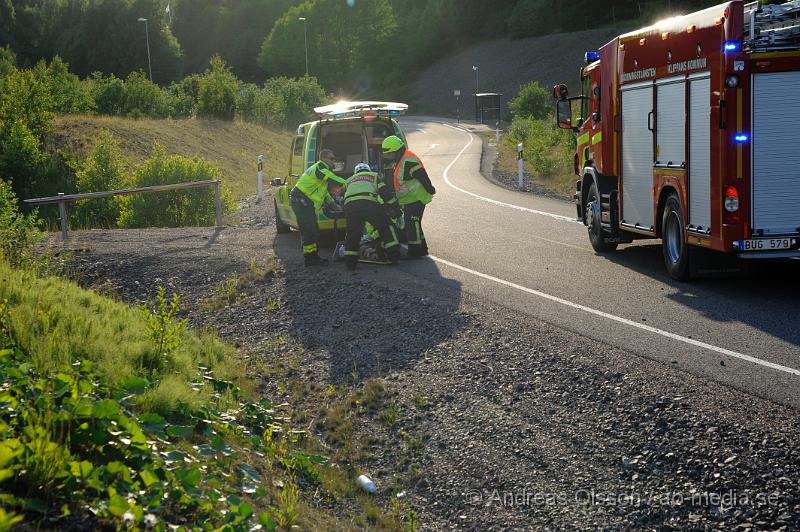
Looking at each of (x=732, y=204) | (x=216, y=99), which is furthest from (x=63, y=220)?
(x=216, y=99)

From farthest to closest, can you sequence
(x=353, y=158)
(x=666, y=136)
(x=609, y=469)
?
(x=353, y=158) < (x=666, y=136) < (x=609, y=469)

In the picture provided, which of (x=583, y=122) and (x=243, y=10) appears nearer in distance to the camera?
(x=583, y=122)

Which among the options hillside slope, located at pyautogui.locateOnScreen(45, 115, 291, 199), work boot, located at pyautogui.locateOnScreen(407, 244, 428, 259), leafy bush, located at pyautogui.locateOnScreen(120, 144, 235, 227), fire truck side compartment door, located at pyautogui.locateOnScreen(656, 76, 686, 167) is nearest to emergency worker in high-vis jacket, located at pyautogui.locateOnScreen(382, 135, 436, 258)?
work boot, located at pyautogui.locateOnScreen(407, 244, 428, 259)

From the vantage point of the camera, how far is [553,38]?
304 ft

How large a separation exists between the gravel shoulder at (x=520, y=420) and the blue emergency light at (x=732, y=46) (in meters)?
3.59

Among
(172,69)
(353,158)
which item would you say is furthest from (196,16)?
(353,158)

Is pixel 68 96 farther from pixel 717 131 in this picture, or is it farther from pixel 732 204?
pixel 732 204

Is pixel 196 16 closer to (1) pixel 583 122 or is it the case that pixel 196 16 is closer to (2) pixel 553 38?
(2) pixel 553 38

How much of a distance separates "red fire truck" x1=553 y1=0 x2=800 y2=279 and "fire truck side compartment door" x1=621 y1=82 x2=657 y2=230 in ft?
0.09

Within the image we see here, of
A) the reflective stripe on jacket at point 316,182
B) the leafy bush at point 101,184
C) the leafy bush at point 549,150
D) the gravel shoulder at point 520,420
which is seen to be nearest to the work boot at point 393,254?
the reflective stripe on jacket at point 316,182

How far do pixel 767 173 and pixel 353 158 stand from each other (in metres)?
6.62

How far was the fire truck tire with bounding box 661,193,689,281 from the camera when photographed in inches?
449

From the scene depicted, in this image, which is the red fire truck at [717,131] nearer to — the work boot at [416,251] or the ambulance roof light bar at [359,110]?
the work boot at [416,251]

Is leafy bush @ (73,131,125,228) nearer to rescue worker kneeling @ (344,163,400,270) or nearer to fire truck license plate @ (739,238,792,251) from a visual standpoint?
rescue worker kneeling @ (344,163,400,270)
